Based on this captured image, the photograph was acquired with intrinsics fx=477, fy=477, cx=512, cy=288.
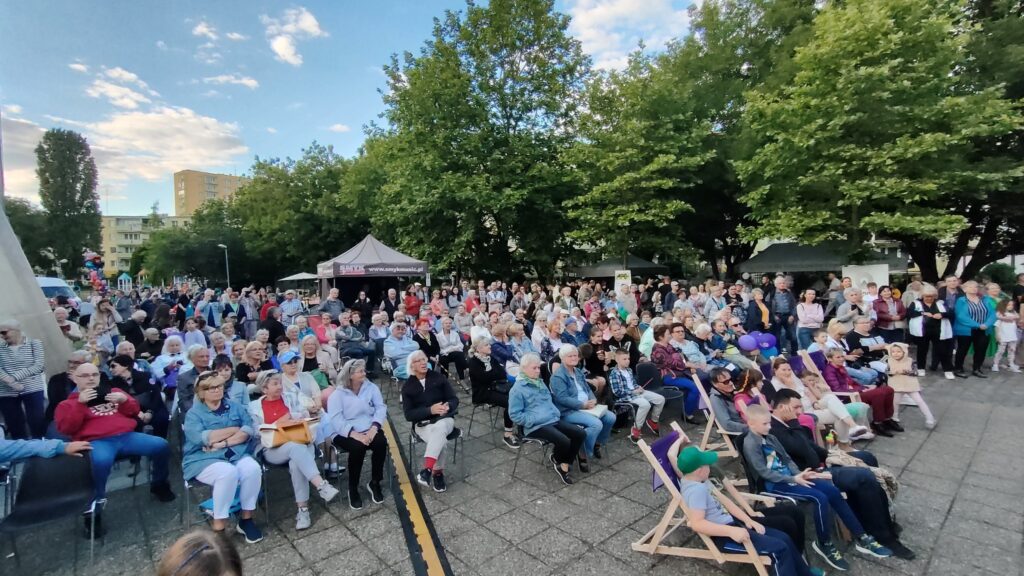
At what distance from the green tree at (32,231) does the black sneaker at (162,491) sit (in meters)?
62.3

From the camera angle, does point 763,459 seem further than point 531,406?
No

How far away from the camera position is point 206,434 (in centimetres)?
404

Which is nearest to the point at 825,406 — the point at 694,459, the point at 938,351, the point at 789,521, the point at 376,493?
the point at 789,521

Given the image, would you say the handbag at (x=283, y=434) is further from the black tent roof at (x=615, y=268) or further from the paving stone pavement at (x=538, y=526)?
the black tent roof at (x=615, y=268)

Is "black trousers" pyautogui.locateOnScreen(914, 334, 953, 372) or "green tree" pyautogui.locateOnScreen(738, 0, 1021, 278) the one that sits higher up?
"green tree" pyautogui.locateOnScreen(738, 0, 1021, 278)

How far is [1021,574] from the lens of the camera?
3.26 m

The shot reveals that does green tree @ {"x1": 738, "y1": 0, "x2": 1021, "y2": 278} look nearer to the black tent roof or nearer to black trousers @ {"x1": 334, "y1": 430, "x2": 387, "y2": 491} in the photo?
the black tent roof

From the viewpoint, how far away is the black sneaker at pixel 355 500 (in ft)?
14.4

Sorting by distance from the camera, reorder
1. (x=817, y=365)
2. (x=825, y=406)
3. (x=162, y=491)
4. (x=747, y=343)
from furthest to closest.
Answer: (x=747, y=343)
(x=817, y=365)
(x=825, y=406)
(x=162, y=491)

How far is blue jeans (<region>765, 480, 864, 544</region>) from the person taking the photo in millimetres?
3465

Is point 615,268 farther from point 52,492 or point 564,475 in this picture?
point 52,492

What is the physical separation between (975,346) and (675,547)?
9479mm

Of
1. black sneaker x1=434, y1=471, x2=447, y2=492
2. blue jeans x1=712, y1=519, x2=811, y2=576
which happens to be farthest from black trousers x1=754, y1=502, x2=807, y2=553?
black sneaker x1=434, y1=471, x2=447, y2=492

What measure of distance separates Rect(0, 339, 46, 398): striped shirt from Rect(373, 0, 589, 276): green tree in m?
15.2
